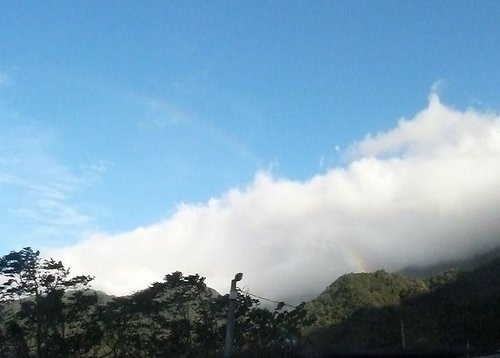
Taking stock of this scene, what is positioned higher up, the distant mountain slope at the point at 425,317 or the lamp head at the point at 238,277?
the distant mountain slope at the point at 425,317

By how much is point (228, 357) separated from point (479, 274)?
9899cm

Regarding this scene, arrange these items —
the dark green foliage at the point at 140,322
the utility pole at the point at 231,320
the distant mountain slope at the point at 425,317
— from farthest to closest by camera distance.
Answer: the distant mountain slope at the point at 425,317, the dark green foliage at the point at 140,322, the utility pole at the point at 231,320

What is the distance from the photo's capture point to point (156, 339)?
47.3 meters

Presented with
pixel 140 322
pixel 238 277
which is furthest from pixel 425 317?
pixel 238 277

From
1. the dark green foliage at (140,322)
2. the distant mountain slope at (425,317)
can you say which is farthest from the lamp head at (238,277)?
the distant mountain slope at (425,317)

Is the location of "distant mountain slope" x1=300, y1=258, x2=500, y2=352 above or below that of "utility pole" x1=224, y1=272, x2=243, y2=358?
above

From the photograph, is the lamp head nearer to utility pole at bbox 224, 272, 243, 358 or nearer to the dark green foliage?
utility pole at bbox 224, 272, 243, 358

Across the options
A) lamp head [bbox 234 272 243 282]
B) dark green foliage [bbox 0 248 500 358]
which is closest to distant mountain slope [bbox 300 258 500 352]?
dark green foliage [bbox 0 248 500 358]

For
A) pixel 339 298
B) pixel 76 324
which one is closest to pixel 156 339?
pixel 76 324

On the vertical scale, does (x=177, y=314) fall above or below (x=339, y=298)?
below

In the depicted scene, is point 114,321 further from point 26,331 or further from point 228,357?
point 228,357

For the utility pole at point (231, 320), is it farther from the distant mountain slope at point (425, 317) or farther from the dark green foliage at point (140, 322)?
the distant mountain slope at point (425, 317)

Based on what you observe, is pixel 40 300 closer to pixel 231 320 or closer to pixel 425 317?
pixel 231 320

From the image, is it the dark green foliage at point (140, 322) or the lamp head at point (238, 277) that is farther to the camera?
the dark green foliage at point (140, 322)
